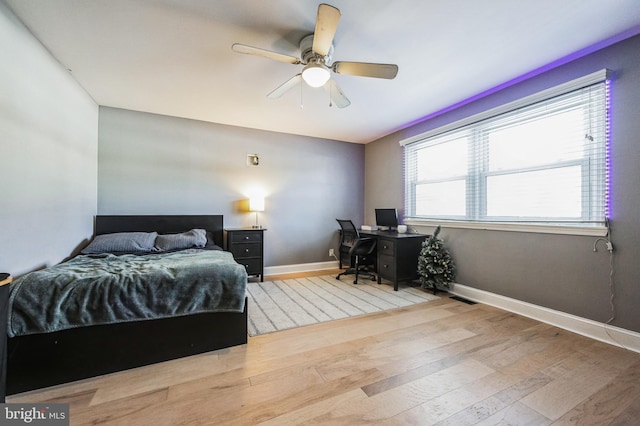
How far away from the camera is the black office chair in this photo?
3814 millimetres

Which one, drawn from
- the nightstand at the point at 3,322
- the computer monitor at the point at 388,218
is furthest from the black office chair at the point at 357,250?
the nightstand at the point at 3,322

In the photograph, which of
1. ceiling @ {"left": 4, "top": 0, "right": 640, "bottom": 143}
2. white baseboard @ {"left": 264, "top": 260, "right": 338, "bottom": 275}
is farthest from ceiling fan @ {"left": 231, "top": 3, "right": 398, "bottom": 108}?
white baseboard @ {"left": 264, "top": 260, "right": 338, "bottom": 275}

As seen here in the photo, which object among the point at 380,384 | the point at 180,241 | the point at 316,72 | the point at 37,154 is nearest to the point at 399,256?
the point at 380,384

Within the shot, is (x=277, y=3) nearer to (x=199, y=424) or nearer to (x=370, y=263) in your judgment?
(x=199, y=424)

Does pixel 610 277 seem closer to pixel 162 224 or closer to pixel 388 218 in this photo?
pixel 388 218

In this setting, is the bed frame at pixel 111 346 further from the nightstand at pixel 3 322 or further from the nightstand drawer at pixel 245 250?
the nightstand drawer at pixel 245 250

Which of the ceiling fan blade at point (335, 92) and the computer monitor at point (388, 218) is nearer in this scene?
the ceiling fan blade at point (335, 92)

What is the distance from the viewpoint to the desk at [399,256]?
347cm

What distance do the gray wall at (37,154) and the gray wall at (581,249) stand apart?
436 centimetres

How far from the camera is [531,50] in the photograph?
217cm

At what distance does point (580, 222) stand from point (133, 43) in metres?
4.20

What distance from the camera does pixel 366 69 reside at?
1.99m

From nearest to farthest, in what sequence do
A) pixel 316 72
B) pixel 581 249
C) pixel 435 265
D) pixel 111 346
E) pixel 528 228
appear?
pixel 111 346
pixel 316 72
pixel 581 249
pixel 528 228
pixel 435 265

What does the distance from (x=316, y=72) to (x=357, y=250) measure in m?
2.58
